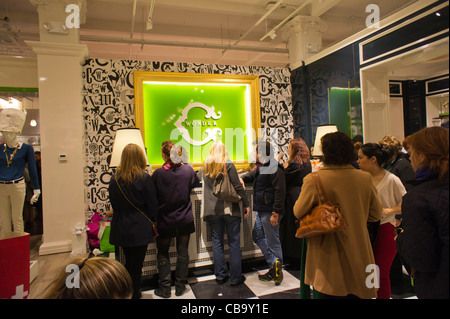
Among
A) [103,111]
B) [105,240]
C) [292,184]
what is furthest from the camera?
[103,111]

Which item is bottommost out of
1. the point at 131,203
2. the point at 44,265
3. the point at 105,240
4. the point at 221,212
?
the point at 44,265

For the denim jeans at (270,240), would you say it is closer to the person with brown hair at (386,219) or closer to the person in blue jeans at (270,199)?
the person in blue jeans at (270,199)

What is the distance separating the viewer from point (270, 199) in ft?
9.58

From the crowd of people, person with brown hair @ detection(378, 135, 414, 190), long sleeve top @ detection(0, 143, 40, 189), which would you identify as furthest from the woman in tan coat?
long sleeve top @ detection(0, 143, 40, 189)

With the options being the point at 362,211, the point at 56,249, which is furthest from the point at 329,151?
the point at 56,249

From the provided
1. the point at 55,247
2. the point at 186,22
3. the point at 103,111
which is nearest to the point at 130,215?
the point at 55,247

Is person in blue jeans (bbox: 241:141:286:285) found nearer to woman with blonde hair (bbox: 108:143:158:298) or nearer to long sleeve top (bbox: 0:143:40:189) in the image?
woman with blonde hair (bbox: 108:143:158:298)

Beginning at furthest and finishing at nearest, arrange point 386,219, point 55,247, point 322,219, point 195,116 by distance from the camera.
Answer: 1. point 195,116
2. point 55,247
3. point 386,219
4. point 322,219

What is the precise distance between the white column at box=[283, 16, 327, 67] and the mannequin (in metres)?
4.54

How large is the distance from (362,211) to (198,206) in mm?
1961

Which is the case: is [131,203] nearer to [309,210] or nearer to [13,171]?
[309,210]

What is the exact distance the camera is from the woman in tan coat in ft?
5.43

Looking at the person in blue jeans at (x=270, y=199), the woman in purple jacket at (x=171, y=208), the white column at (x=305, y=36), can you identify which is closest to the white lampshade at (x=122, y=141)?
the woman in purple jacket at (x=171, y=208)

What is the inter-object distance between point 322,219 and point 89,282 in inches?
45.4
